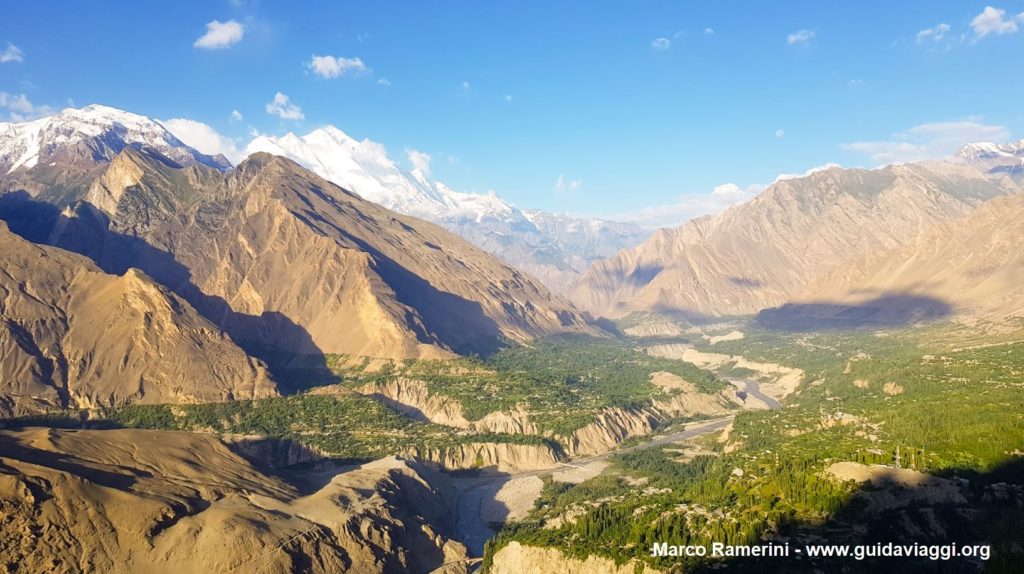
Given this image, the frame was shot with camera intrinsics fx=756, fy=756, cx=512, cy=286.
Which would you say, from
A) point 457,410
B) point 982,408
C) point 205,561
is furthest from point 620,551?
point 457,410

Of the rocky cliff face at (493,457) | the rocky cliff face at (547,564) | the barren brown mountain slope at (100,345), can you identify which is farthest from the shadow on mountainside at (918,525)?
the barren brown mountain slope at (100,345)

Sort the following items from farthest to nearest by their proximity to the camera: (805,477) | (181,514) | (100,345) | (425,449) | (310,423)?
1. (100,345)
2. (310,423)
3. (425,449)
4. (805,477)
5. (181,514)

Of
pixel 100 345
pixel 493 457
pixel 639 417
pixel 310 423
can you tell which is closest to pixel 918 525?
pixel 493 457

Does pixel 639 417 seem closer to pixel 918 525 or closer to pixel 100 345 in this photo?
pixel 918 525

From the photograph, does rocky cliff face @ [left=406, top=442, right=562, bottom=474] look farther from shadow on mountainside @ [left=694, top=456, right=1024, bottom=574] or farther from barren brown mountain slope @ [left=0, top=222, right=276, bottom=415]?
shadow on mountainside @ [left=694, top=456, right=1024, bottom=574]

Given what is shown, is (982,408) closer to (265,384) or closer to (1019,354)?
(1019,354)

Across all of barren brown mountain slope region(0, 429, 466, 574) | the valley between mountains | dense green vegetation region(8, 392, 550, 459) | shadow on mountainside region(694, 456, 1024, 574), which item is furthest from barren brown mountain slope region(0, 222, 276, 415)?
shadow on mountainside region(694, 456, 1024, 574)
